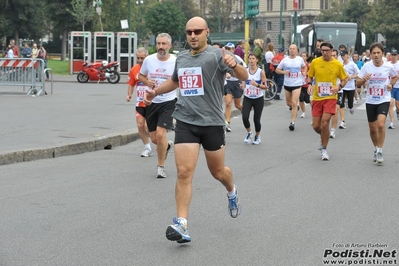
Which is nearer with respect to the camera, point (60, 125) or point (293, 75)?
point (60, 125)

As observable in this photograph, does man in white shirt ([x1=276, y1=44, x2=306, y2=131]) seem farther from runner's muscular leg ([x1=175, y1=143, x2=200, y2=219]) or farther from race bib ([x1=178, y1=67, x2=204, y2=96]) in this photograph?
runner's muscular leg ([x1=175, y1=143, x2=200, y2=219])

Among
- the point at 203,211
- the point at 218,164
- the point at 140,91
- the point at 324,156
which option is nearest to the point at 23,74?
the point at 140,91

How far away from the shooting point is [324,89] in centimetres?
1316

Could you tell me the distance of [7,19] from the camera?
261 feet

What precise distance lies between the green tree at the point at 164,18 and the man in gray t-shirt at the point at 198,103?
63.2 m

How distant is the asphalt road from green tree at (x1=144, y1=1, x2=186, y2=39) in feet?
188

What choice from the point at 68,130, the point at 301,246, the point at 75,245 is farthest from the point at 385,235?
the point at 68,130

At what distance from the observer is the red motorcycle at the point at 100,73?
1507 inches

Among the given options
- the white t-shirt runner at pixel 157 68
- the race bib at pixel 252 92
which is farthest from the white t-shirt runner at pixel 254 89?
the white t-shirt runner at pixel 157 68

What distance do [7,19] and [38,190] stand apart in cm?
7261

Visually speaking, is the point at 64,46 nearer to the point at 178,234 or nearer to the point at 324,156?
the point at 324,156

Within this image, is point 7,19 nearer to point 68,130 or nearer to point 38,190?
point 68,130

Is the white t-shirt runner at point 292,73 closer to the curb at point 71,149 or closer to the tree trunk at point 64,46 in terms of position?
the curb at point 71,149

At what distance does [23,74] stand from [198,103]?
2089cm
